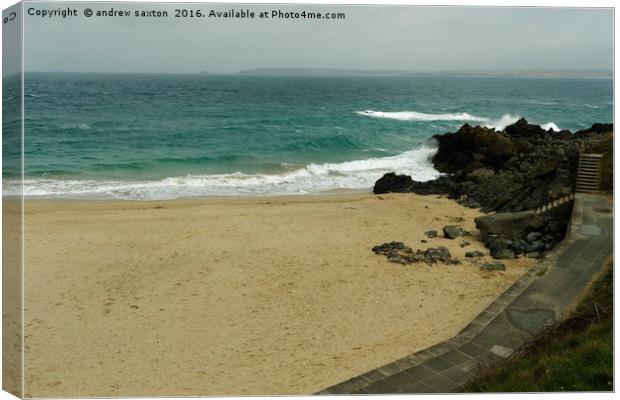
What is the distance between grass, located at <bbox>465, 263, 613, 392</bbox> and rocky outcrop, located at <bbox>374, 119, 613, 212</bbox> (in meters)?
7.56

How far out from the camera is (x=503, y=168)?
17672mm

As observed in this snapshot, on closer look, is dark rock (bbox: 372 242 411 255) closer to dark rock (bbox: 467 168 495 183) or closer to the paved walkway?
the paved walkway

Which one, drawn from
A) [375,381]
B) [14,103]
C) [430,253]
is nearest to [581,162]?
[430,253]

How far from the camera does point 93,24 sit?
585 centimetres

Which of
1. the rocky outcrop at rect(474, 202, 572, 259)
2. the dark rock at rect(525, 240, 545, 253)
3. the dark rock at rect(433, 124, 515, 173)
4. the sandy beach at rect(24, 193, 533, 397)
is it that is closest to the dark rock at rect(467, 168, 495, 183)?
the dark rock at rect(433, 124, 515, 173)

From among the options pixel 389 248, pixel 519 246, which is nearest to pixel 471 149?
pixel 519 246

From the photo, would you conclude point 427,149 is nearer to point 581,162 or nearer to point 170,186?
point 581,162

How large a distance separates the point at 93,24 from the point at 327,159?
14.7 m

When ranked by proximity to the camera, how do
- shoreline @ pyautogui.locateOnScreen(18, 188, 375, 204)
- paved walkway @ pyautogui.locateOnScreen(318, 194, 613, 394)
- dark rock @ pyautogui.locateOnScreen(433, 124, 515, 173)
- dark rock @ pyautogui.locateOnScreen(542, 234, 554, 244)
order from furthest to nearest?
dark rock @ pyautogui.locateOnScreen(433, 124, 515, 173)
shoreline @ pyautogui.locateOnScreen(18, 188, 375, 204)
dark rock @ pyautogui.locateOnScreen(542, 234, 554, 244)
paved walkway @ pyautogui.locateOnScreen(318, 194, 613, 394)

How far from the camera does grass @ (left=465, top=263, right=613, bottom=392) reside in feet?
17.3

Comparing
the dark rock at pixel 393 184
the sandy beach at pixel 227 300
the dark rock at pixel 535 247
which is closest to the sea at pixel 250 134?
the dark rock at pixel 393 184

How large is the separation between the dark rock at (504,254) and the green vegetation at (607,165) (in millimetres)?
3504

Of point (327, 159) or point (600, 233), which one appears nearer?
point (600, 233)

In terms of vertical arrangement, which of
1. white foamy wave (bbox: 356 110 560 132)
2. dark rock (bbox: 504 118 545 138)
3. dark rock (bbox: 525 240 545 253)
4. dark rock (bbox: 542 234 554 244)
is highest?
white foamy wave (bbox: 356 110 560 132)
